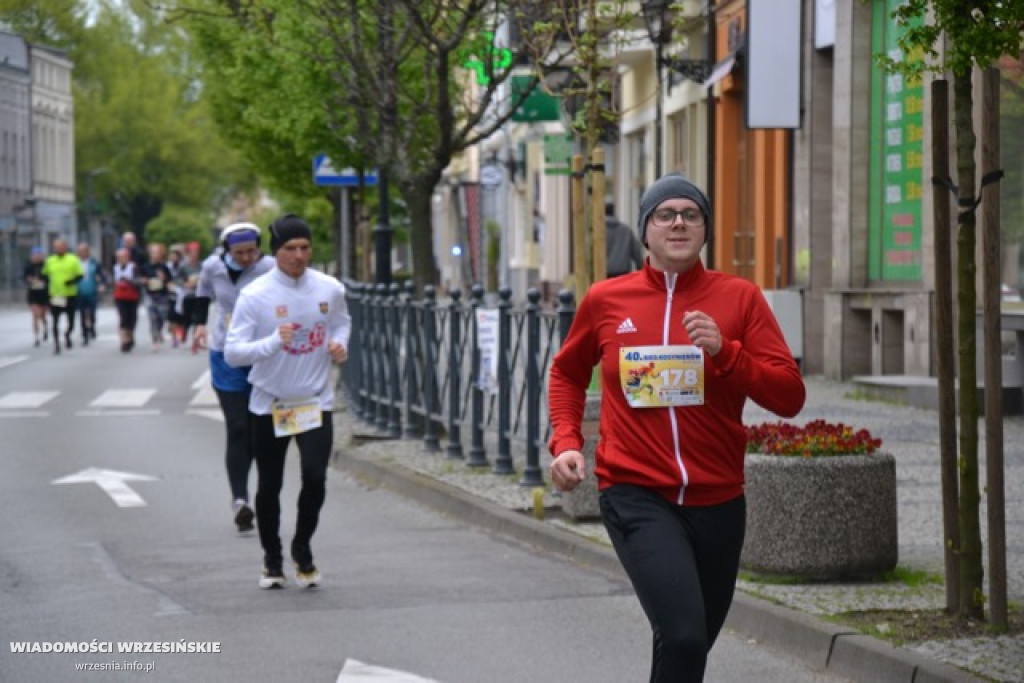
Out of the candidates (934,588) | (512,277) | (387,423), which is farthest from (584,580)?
(512,277)

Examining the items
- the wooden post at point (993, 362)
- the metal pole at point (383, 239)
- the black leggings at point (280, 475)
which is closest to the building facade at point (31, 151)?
the metal pole at point (383, 239)

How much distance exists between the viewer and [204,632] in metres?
9.05

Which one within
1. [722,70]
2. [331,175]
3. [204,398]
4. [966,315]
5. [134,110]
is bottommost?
[204,398]

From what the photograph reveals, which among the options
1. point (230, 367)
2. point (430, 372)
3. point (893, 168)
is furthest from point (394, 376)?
point (893, 168)

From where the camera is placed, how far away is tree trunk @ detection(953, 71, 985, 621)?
8172mm

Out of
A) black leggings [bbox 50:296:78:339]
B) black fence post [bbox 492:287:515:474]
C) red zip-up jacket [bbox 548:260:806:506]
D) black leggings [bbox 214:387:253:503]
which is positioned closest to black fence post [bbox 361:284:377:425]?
black fence post [bbox 492:287:515:474]

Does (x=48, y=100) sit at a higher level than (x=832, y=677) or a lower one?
higher

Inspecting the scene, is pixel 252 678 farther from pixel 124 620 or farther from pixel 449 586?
pixel 449 586

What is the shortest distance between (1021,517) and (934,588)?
2421 mm

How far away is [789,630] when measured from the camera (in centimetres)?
853

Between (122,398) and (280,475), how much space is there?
14.7 meters

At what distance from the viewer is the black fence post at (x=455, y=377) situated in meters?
15.8

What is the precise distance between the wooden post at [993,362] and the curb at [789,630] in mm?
504

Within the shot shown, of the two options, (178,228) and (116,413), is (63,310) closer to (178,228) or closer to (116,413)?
(116,413)
